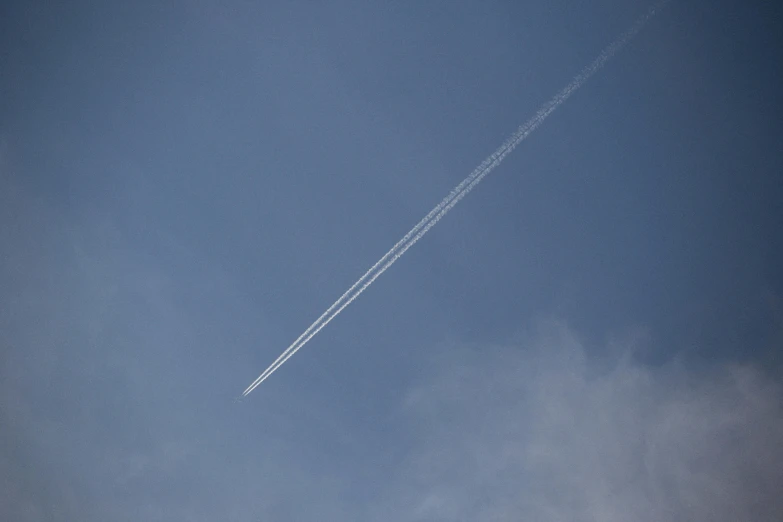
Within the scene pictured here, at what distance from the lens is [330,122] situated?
16609 millimetres

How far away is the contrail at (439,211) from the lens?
15.3m

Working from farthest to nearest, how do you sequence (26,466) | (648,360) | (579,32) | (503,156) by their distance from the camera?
(26,466), (648,360), (503,156), (579,32)

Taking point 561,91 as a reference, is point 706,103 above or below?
below

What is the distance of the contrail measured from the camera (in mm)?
15305

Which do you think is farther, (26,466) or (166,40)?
(26,466)

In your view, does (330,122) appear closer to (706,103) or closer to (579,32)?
(579,32)

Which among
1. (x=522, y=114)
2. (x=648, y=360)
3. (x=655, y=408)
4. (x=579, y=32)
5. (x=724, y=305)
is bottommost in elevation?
(x=655, y=408)

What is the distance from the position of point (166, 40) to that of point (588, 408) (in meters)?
24.3

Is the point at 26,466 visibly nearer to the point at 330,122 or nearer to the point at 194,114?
the point at 194,114

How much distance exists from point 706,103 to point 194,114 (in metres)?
20.6

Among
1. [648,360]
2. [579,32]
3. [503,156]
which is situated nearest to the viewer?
[579,32]

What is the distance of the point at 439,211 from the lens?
16672 mm

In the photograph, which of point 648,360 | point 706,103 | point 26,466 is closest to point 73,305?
point 26,466

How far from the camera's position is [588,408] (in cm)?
1766
